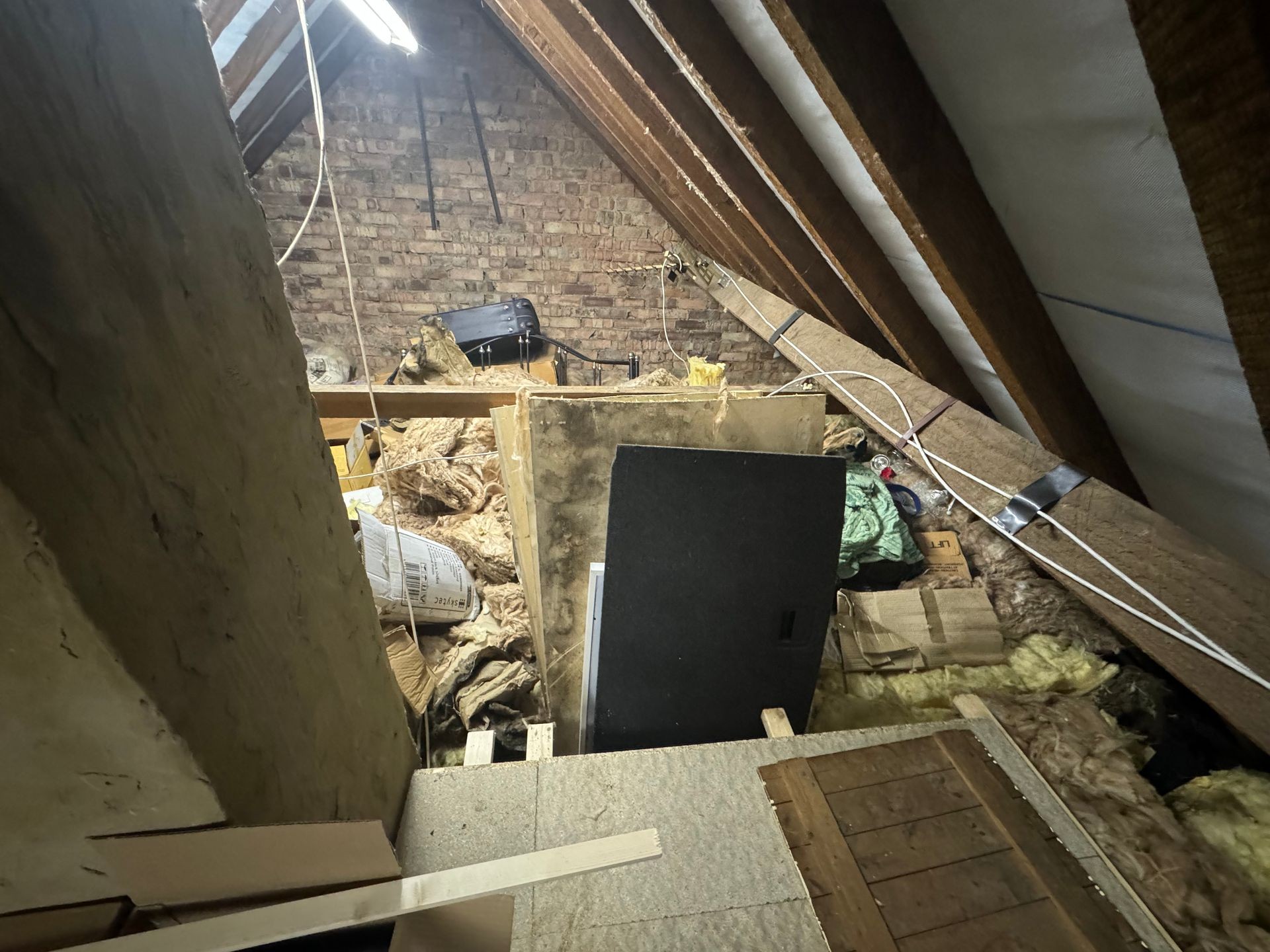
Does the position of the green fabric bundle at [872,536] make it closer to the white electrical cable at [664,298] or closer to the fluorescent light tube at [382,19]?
the fluorescent light tube at [382,19]

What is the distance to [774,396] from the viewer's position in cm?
151

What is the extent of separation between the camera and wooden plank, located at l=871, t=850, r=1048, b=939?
3.39 feet

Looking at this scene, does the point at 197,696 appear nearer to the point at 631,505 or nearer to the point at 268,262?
the point at 268,262

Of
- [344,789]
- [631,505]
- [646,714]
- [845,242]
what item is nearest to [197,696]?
[344,789]

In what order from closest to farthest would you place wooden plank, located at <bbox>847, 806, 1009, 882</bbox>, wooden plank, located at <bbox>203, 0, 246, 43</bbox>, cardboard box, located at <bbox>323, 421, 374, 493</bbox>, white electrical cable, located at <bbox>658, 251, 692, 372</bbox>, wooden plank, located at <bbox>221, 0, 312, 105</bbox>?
wooden plank, located at <bbox>847, 806, 1009, 882</bbox> → wooden plank, located at <bbox>203, 0, 246, 43</bbox> → cardboard box, located at <bbox>323, 421, 374, 493</bbox> → wooden plank, located at <bbox>221, 0, 312, 105</bbox> → white electrical cable, located at <bbox>658, 251, 692, 372</bbox>

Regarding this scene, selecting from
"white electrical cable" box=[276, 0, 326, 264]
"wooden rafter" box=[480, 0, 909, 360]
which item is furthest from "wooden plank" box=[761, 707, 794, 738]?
"wooden rafter" box=[480, 0, 909, 360]

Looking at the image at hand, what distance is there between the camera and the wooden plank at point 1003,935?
1000 mm

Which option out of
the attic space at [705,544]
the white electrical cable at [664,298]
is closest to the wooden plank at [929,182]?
the attic space at [705,544]

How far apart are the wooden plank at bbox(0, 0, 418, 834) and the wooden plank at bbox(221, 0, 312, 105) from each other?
3143 mm

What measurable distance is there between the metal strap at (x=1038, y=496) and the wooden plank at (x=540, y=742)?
58.9 inches

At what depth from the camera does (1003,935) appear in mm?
1015

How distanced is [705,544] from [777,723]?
0.53 metres

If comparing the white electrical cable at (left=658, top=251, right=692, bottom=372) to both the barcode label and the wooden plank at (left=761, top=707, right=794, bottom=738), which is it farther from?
the wooden plank at (left=761, top=707, right=794, bottom=738)

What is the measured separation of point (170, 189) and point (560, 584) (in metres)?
1.27
